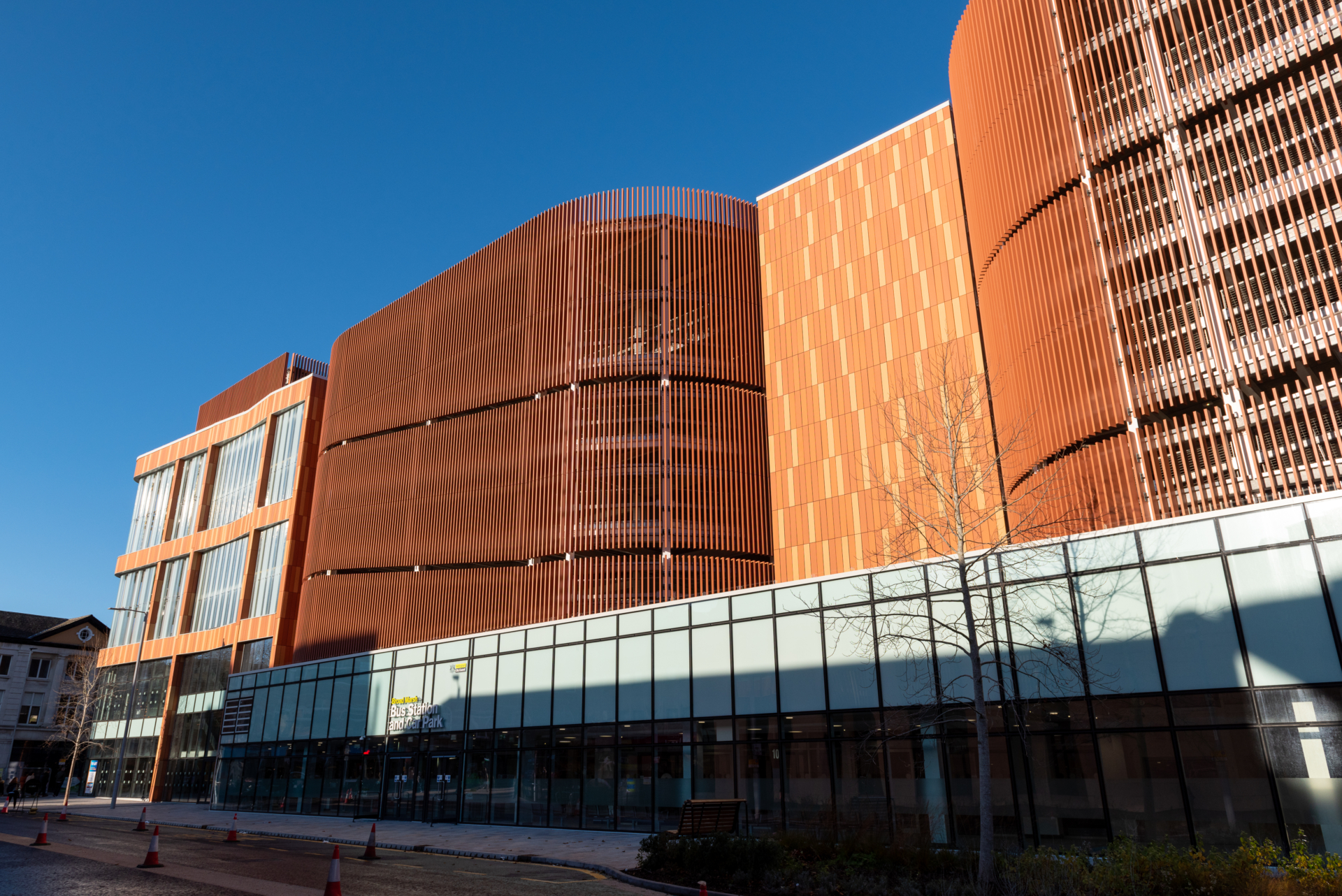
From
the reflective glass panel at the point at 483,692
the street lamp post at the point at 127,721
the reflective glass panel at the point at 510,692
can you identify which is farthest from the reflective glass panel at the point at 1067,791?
the street lamp post at the point at 127,721

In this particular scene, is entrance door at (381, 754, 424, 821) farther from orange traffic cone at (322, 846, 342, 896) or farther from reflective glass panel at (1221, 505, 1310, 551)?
reflective glass panel at (1221, 505, 1310, 551)

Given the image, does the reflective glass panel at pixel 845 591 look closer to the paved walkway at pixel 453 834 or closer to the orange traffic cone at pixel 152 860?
the paved walkway at pixel 453 834

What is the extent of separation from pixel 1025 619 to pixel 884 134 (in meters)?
32.2

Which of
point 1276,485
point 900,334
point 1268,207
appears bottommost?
point 1276,485

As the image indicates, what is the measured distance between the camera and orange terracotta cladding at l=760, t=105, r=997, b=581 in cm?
4075

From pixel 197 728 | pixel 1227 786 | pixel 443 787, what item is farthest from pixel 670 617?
pixel 197 728

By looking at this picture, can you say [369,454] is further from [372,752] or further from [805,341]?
[805,341]

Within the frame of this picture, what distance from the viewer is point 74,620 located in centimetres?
8788

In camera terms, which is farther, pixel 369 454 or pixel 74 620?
pixel 74 620

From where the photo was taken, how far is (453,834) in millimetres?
28344

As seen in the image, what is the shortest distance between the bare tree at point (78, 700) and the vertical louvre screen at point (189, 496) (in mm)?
13070

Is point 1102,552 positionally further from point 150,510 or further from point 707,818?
point 150,510

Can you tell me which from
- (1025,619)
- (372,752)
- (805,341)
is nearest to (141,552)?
(372,752)

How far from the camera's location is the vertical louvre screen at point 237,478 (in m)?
69.0
